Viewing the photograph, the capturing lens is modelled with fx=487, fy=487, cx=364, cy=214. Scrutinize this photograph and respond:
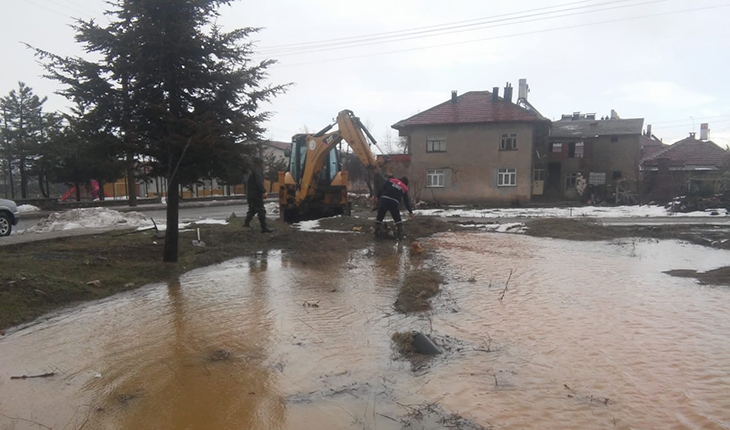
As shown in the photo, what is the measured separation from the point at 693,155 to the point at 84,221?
37.8 m

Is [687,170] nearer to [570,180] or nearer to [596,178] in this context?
[596,178]

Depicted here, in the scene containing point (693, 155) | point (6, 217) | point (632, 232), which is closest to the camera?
point (6, 217)

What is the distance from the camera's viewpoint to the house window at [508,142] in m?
31.7

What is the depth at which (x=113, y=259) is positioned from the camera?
892 cm

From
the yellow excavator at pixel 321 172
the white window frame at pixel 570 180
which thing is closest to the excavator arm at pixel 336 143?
the yellow excavator at pixel 321 172

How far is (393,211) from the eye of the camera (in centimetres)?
1268

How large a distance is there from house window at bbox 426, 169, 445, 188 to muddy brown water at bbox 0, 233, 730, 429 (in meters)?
25.0

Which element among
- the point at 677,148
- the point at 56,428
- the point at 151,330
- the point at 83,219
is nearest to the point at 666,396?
the point at 56,428

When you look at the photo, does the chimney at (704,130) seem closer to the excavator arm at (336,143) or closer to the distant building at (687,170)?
the distant building at (687,170)

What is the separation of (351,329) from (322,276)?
302 centimetres

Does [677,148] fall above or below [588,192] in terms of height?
above

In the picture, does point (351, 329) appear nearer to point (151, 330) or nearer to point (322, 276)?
point (151, 330)

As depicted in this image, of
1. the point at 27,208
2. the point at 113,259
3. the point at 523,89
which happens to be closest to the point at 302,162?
the point at 113,259

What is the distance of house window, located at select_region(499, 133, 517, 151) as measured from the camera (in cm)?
3170
